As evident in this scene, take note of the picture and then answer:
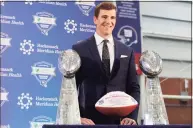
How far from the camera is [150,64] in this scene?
1266 mm

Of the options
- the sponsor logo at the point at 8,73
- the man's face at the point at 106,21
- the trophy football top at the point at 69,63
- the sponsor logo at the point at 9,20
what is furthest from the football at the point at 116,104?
the sponsor logo at the point at 9,20

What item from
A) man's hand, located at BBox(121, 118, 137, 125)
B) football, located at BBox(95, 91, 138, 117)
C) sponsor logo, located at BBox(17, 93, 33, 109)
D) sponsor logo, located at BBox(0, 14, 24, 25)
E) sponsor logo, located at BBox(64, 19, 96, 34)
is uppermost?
sponsor logo, located at BBox(0, 14, 24, 25)

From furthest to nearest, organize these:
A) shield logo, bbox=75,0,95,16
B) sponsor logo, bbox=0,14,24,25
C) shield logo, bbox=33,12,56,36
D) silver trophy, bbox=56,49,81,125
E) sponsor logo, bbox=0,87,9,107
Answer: shield logo, bbox=75,0,95,16, shield logo, bbox=33,12,56,36, sponsor logo, bbox=0,14,24,25, sponsor logo, bbox=0,87,9,107, silver trophy, bbox=56,49,81,125

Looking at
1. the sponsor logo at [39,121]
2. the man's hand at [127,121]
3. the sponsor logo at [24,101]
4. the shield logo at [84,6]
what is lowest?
the sponsor logo at [39,121]

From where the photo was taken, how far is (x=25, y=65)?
10.9 ft

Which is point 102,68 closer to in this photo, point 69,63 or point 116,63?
point 116,63

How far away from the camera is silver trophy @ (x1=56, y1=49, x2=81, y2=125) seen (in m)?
1.19

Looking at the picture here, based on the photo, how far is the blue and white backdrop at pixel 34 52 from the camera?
3246 mm

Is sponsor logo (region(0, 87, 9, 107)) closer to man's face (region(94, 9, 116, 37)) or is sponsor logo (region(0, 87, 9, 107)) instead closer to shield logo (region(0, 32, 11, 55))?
shield logo (region(0, 32, 11, 55))

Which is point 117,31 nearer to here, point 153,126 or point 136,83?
point 136,83

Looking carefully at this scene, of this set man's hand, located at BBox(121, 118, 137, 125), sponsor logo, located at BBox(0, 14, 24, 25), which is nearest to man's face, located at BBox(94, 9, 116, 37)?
man's hand, located at BBox(121, 118, 137, 125)

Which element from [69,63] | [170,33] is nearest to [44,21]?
[170,33]

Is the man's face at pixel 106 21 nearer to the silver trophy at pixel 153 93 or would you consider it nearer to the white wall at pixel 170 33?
the silver trophy at pixel 153 93

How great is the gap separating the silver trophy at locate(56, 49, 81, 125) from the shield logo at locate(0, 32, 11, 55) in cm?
217
